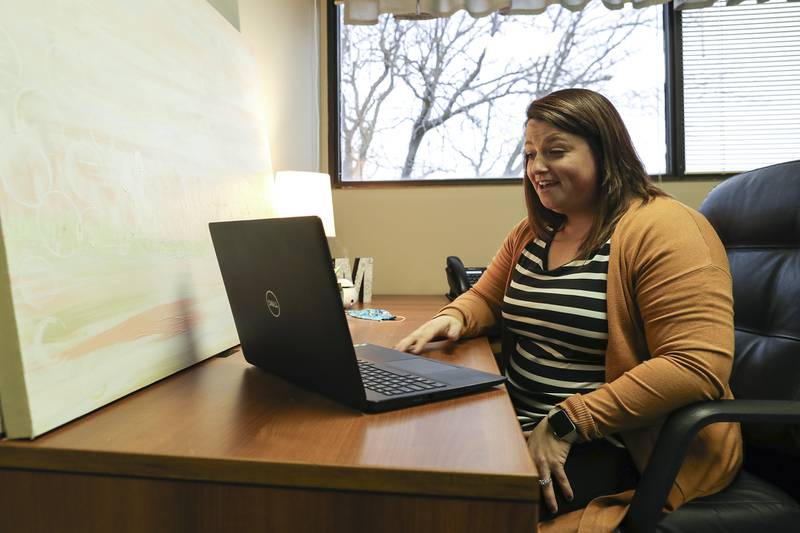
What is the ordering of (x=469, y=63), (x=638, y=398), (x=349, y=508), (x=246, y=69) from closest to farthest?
1. (x=349, y=508)
2. (x=638, y=398)
3. (x=246, y=69)
4. (x=469, y=63)

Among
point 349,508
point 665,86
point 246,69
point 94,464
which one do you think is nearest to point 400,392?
point 349,508

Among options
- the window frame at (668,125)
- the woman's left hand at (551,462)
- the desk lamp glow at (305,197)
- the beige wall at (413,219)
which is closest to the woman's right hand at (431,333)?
the woman's left hand at (551,462)

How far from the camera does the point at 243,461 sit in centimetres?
57

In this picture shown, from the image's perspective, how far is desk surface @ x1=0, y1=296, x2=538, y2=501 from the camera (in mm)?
550

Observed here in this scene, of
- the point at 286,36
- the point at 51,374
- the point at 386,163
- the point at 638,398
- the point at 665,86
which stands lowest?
the point at 638,398

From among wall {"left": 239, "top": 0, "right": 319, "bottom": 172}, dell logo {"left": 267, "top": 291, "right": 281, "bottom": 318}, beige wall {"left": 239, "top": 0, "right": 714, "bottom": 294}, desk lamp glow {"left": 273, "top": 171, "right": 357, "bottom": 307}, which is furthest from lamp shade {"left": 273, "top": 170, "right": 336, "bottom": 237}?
dell logo {"left": 267, "top": 291, "right": 281, "bottom": 318}

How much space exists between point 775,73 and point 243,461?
285cm

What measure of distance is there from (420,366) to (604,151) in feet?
1.97

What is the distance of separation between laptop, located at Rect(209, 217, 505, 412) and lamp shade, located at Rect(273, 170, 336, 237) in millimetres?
746

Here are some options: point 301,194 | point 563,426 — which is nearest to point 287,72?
point 301,194

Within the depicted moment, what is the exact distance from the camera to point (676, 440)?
0.85m

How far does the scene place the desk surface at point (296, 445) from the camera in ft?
A: 1.81

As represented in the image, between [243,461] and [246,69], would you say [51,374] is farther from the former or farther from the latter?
[246,69]

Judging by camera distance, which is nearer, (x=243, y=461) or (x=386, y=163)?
(x=243, y=461)
